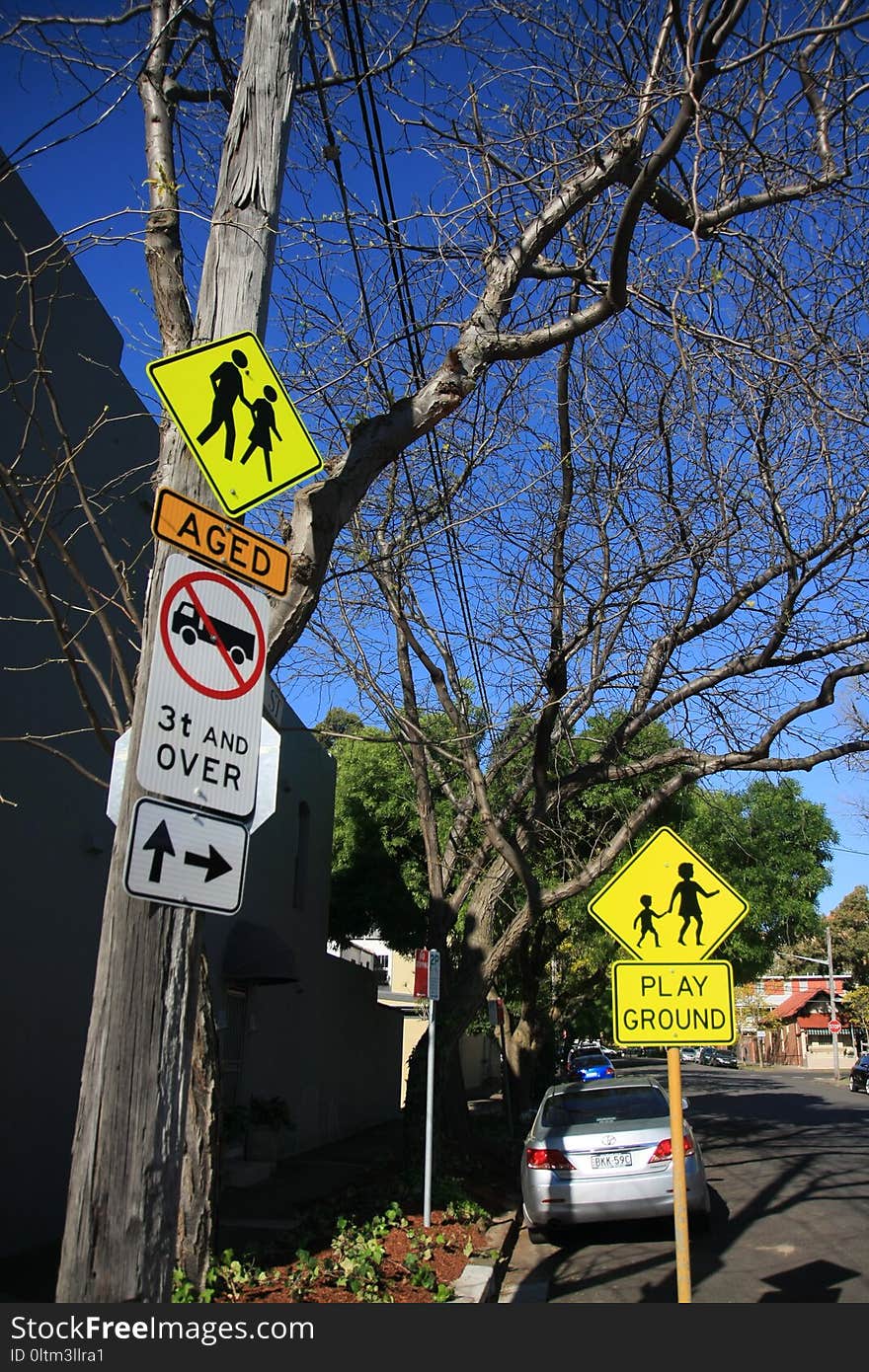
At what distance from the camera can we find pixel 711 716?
39.4 feet

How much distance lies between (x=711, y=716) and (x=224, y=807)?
9312 millimetres

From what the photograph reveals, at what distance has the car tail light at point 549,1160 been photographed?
993 centimetres

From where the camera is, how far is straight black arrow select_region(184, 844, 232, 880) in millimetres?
3338

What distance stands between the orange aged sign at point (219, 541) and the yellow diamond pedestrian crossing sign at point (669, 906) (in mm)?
4017

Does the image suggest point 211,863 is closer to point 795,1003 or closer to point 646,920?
point 646,920

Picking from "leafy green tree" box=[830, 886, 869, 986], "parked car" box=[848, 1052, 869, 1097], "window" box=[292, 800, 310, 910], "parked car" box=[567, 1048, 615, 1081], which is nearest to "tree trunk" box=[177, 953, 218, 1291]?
"window" box=[292, 800, 310, 910]

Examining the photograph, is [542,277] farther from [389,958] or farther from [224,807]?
[389,958]

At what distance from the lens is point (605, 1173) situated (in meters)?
9.84

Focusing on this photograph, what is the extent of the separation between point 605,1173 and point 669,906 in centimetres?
399

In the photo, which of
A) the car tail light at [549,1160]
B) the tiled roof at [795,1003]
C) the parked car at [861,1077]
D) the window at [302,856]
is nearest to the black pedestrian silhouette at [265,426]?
the car tail light at [549,1160]

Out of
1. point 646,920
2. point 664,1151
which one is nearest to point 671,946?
point 646,920

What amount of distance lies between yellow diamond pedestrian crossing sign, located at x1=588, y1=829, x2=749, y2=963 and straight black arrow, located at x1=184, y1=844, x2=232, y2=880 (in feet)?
13.9

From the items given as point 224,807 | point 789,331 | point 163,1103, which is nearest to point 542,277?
point 789,331

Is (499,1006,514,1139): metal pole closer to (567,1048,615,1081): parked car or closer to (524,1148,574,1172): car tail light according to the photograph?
(524,1148,574,1172): car tail light
